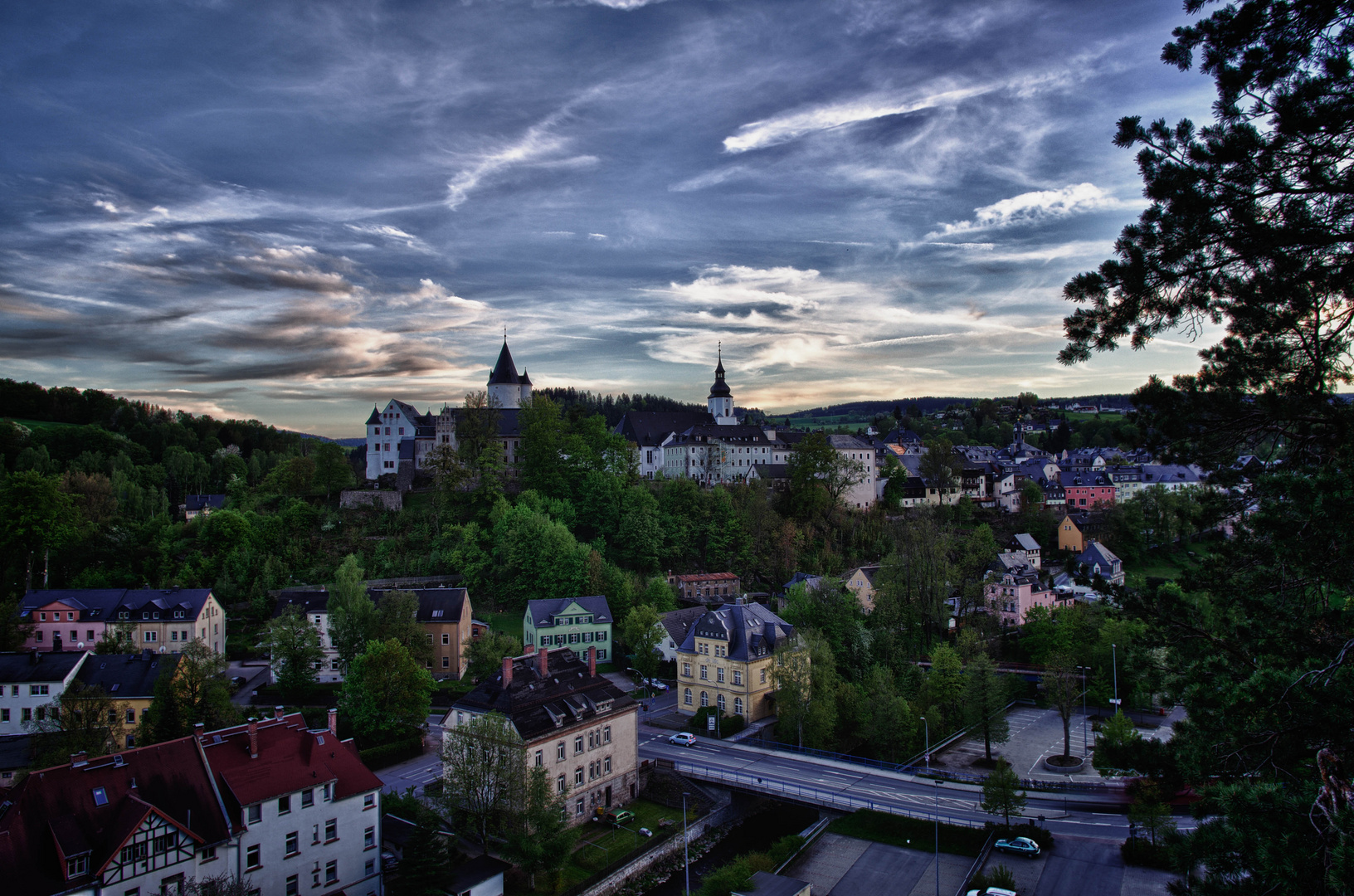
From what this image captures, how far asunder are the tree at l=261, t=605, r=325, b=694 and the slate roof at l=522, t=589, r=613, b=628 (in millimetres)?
11735

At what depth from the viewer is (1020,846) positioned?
25.0 m

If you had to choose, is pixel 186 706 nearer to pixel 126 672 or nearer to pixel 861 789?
pixel 126 672

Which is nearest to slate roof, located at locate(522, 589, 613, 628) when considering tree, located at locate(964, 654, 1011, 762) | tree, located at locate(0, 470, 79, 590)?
tree, located at locate(964, 654, 1011, 762)

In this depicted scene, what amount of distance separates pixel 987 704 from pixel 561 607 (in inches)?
975

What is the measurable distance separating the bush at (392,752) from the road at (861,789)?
1017cm

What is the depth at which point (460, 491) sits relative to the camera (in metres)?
61.4

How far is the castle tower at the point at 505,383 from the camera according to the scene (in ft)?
273

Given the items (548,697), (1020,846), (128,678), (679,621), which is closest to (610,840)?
(548,697)

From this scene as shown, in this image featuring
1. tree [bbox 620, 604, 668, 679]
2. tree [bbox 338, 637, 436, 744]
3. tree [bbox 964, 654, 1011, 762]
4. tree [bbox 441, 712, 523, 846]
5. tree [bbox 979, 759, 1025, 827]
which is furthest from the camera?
tree [bbox 620, 604, 668, 679]

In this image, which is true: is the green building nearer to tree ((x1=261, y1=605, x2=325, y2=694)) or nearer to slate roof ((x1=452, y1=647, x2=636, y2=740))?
tree ((x1=261, y1=605, x2=325, y2=694))

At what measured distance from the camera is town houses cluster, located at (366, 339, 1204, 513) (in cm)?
7094

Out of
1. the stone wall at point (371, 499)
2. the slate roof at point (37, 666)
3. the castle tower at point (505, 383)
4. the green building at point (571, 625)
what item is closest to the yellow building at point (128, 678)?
the slate roof at point (37, 666)

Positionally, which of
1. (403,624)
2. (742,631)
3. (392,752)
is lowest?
(392,752)

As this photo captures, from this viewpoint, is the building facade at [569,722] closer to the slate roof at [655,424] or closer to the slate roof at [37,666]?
the slate roof at [37,666]
